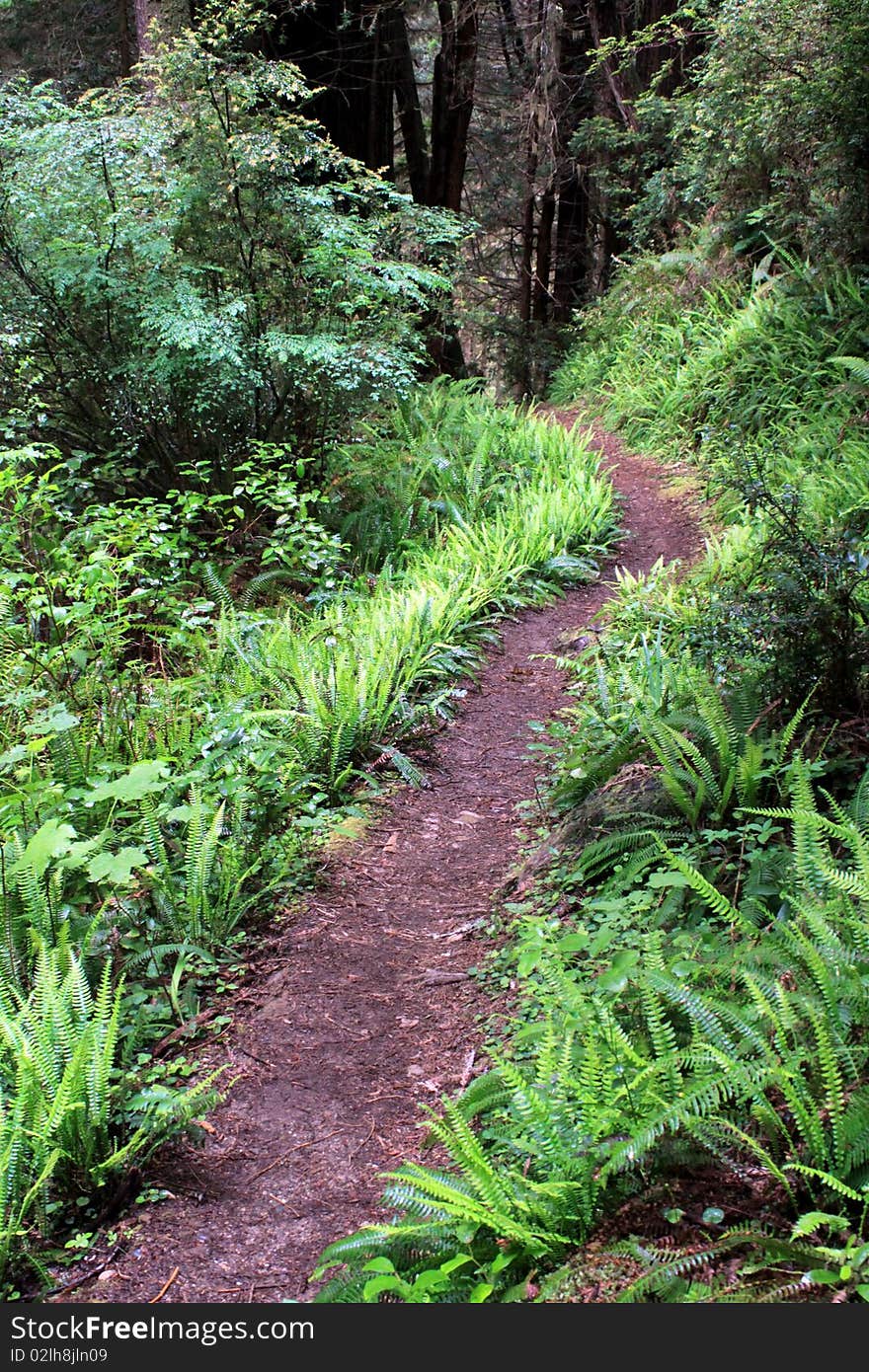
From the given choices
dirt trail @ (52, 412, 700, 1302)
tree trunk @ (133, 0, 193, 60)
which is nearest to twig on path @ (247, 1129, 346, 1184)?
dirt trail @ (52, 412, 700, 1302)

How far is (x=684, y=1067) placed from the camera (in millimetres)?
2500

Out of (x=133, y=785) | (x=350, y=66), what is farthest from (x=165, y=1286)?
(x=350, y=66)

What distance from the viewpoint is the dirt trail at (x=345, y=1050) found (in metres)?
2.62

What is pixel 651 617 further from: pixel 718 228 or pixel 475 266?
pixel 475 266

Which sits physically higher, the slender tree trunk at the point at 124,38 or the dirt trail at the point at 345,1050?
the slender tree trunk at the point at 124,38

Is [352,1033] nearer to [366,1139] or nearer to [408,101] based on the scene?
[366,1139]

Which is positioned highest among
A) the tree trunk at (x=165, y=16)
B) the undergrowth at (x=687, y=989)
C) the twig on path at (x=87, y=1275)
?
the tree trunk at (x=165, y=16)

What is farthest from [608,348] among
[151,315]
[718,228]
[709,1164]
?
[709,1164]

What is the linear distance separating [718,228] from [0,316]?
8.29 metres

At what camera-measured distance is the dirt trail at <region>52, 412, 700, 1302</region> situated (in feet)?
8.59

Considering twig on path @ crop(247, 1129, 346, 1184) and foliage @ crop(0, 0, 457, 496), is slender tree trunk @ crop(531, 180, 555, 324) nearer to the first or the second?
foliage @ crop(0, 0, 457, 496)

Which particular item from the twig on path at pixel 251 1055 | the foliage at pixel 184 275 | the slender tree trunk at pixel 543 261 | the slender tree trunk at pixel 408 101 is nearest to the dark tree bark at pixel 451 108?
the slender tree trunk at pixel 408 101

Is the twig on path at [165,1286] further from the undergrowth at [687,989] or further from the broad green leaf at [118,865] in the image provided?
the broad green leaf at [118,865]

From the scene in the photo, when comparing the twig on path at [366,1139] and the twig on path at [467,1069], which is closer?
the twig on path at [366,1139]
